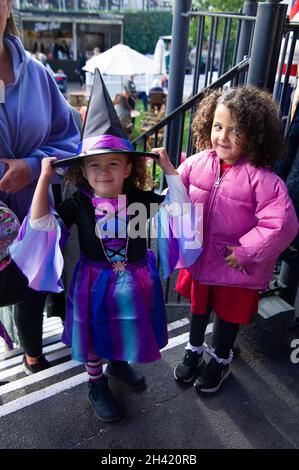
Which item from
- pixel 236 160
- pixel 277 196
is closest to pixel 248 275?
pixel 277 196

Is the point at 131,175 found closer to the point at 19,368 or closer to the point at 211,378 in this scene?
the point at 211,378

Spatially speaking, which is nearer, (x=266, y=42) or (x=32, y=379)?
(x=266, y=42)

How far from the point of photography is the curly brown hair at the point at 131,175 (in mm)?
1756

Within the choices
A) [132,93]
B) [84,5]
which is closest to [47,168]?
[132,93]

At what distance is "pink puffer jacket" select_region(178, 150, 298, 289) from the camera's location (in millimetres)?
1675

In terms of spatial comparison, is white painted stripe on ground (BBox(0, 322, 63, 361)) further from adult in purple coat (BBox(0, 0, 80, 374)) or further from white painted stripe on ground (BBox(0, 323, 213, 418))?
adult in purple coat (BBox(0, 0, 80, 374))

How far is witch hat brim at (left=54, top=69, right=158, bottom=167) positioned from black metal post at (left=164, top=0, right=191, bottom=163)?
2015mm

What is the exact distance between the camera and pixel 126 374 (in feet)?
6.87

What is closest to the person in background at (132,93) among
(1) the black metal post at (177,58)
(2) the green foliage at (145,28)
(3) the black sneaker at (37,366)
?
(1) the black metal post at (177,58)

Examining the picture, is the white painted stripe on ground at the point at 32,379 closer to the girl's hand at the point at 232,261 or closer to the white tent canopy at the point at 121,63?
the girl's hand at the point at 232,261

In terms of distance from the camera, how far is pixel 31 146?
1.88 m

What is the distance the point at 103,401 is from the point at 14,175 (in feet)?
3.70

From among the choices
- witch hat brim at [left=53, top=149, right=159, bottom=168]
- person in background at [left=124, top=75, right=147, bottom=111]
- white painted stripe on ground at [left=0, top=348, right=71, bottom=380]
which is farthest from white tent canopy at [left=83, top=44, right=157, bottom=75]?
witch hat brim at [left=53, top=149, right=159, bottom=168]
